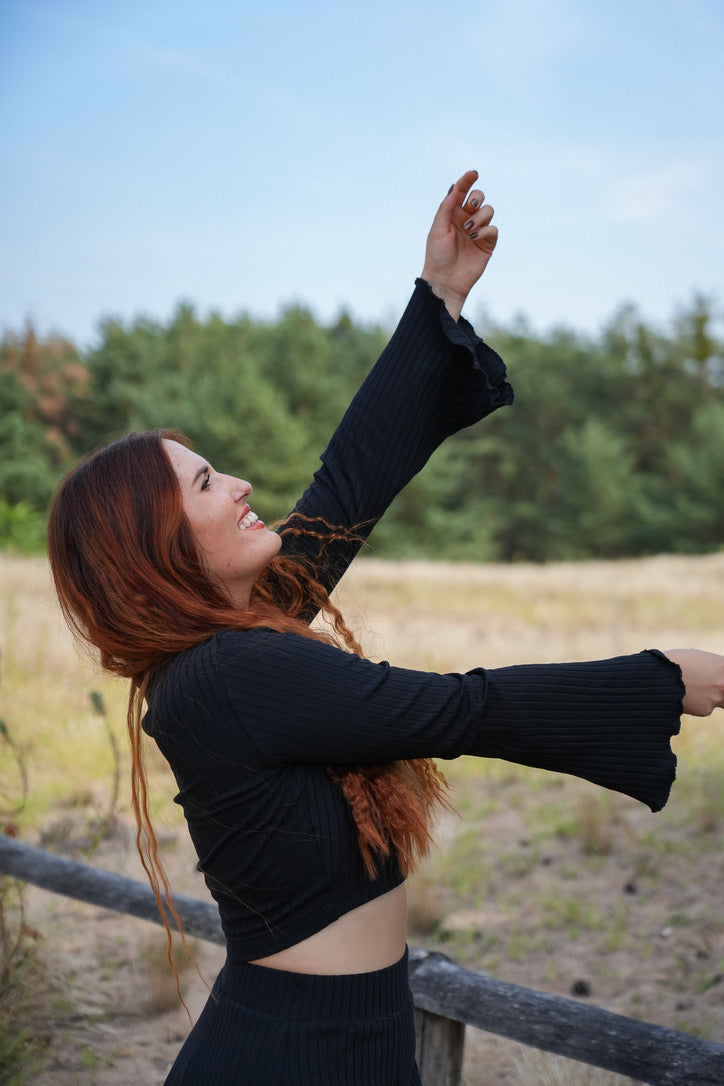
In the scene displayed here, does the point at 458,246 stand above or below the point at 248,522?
above

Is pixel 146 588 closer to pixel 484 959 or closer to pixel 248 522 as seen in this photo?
pixel 248 522

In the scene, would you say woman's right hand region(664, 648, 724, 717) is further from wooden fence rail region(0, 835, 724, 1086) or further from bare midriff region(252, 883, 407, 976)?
wooden fence rail region(0, 835, 724, 1086)

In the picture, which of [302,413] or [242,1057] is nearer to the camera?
[242,1057]

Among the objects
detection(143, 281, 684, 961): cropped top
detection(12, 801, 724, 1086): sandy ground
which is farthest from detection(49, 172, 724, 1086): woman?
detection(12, 801, 724, 1086): sandy ground

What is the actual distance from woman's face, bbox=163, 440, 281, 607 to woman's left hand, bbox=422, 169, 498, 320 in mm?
560

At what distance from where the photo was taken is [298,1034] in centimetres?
141

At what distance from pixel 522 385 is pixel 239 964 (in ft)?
142

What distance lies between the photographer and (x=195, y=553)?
1.50 meters

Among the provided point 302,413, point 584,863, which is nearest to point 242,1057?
point 584,863

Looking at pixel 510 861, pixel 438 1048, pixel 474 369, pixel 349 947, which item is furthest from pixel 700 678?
pixel 510 861

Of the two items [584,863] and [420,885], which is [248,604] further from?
[584,863]

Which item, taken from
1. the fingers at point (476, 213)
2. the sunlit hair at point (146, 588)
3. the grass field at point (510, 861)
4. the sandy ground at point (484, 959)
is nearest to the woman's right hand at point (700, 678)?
the sunlit hair at point (146, 588)

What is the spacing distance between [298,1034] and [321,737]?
1.48 ft

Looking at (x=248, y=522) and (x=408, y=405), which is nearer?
(x=248, y=522)
